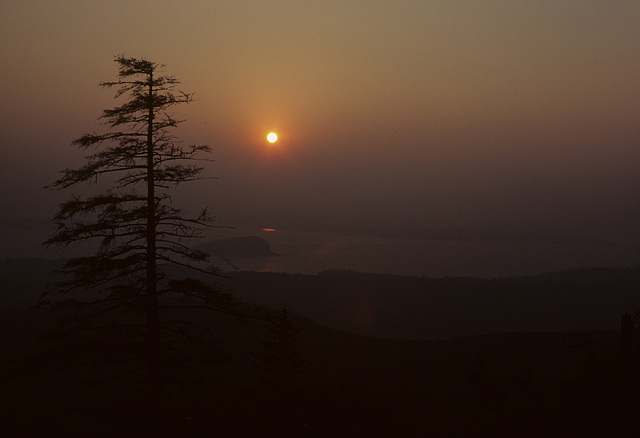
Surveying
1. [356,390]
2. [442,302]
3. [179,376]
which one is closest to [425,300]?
[442,302]

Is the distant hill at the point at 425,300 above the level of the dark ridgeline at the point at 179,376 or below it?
below

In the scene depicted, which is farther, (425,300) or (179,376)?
(425,300)

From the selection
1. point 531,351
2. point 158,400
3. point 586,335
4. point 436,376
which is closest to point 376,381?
point 436,376

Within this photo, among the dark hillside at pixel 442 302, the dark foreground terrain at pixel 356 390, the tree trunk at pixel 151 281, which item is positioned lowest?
the dark hillside at pixel 442 302

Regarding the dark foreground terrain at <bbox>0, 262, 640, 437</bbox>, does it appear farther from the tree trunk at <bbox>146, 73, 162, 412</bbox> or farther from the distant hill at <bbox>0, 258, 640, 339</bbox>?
the distant hill at <bbox>0, 258, 640, 339</bbox>

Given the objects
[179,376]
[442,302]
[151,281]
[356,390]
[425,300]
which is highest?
[151,281]

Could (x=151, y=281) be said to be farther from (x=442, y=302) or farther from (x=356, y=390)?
(x=442, y=302)

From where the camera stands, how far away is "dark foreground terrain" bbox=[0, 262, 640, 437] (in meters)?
12.2

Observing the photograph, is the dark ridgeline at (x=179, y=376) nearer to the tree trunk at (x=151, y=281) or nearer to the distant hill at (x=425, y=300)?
the tree trunk at (x=151, y=281)

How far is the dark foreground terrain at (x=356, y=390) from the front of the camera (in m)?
12.2

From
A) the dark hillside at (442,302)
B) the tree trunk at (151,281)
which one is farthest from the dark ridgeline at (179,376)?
the dark hillside at (442,302)

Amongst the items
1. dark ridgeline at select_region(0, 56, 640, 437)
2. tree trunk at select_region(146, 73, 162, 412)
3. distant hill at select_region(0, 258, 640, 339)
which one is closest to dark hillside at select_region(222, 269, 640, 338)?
distant hill at select_region(0, 258, 640, 339)

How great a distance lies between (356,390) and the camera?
94.2 ft

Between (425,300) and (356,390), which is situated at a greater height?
(356,390)
